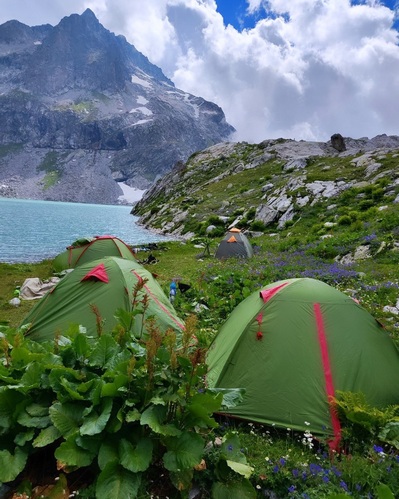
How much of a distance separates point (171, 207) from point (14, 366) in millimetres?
70731

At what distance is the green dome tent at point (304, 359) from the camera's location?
6.45m

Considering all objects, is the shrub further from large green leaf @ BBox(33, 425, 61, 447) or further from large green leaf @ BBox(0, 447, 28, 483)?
large green leaf @ BBox(0, 447, 28, 483)

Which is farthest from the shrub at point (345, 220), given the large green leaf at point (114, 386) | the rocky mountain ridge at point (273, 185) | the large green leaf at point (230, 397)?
the large green leaf at point (114, 386)

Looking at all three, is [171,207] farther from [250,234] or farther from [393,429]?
[393,429]

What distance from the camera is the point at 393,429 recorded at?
5.89m

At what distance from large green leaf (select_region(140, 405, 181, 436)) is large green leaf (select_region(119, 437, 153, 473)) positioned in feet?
0.98

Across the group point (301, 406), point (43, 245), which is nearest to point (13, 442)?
point (301, 406)

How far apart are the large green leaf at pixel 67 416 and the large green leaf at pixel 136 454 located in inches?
25.8

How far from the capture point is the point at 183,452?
423cm

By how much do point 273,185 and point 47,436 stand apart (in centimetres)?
5918

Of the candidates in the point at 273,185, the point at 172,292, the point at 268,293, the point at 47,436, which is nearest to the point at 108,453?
the point at 47,436

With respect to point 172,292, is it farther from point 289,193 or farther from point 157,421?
point 289,193

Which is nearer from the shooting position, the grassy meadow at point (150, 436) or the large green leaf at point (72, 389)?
the grassy meadow at point (150, 436)

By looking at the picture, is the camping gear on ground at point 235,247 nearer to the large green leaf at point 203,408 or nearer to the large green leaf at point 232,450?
the large green leaf at point 232,450
